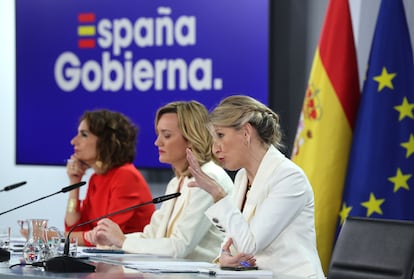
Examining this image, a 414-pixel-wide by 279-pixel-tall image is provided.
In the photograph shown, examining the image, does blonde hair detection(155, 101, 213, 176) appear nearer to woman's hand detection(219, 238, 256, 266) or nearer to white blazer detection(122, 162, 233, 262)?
white blazer detection(122, 162, 233, 262)

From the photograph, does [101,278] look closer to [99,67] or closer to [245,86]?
[245,86]

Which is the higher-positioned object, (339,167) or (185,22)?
(185,22)

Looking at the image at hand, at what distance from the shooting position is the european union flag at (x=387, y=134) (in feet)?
15.0

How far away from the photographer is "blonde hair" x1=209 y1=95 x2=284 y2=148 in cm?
348

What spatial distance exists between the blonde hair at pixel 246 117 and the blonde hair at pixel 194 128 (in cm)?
62

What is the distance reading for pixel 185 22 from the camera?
5.59m

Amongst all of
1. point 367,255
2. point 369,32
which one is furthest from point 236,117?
point 369,32

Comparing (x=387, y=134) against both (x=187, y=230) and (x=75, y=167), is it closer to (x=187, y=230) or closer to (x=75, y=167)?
(x=187, y=230)

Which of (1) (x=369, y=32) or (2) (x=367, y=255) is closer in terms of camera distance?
(2) (x=367, y=255)

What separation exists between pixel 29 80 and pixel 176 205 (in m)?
2.42

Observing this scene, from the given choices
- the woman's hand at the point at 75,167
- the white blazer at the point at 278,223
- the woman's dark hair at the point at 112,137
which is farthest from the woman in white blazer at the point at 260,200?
the woman's hand at the point at 75,167

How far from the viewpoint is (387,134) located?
15.0ft

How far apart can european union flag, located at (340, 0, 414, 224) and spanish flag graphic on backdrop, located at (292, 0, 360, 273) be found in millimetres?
106

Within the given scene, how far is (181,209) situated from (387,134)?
1189 millimetres
